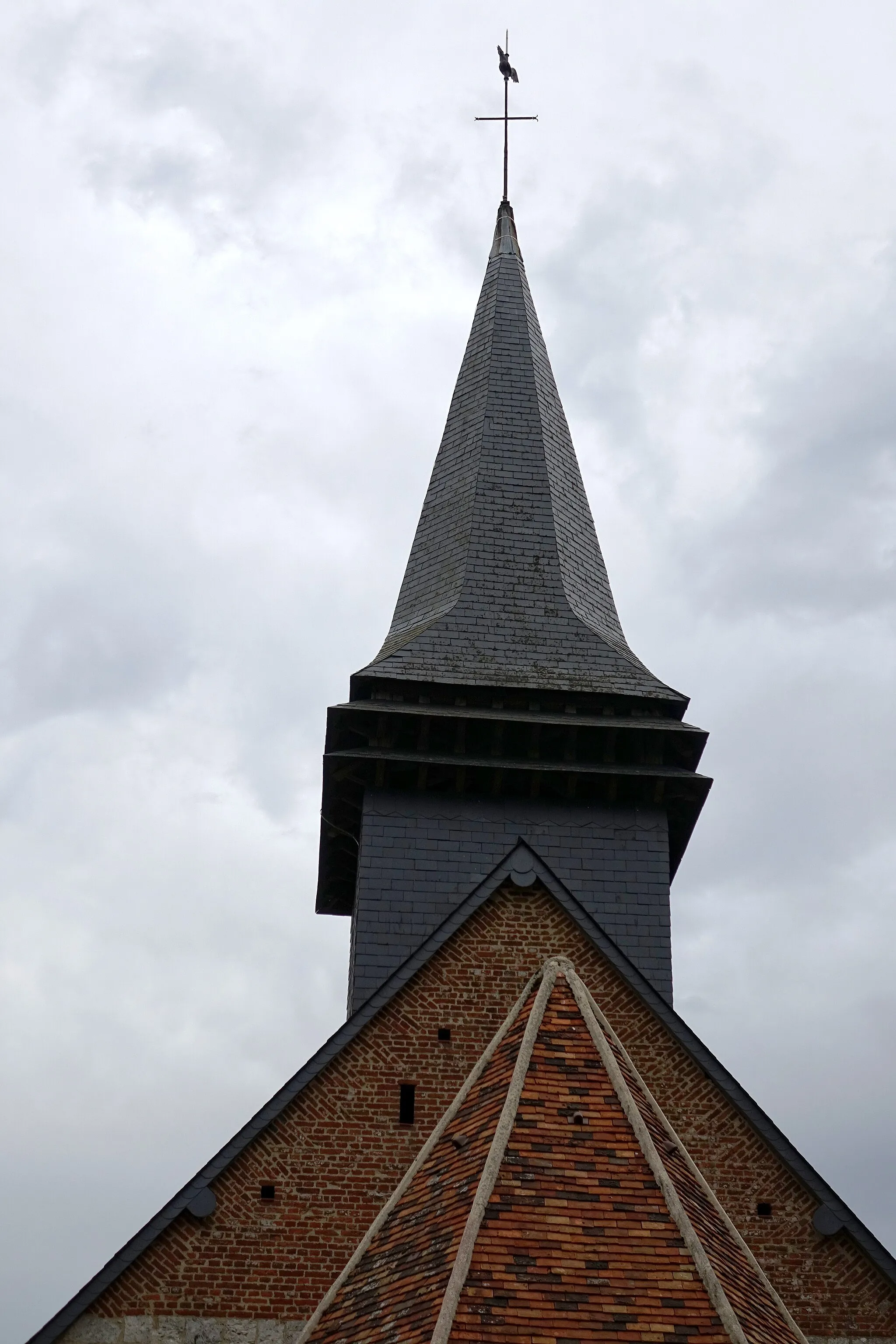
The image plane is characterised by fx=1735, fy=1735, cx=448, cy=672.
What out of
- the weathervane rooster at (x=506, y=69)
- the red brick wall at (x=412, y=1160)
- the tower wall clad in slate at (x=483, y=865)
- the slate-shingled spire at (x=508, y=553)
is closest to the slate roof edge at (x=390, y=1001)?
the red brick wall at (x=412, y=1160)

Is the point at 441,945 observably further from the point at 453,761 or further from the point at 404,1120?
the point at 453,761

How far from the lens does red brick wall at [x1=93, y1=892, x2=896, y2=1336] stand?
14.2 metres

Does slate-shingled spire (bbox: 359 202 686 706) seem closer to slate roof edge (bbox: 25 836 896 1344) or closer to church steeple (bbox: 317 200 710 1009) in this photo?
church steeple (bbox: 317 200 710 1009)

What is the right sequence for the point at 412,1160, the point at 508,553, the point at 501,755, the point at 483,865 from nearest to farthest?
1. the point at 412,1160
2. the point at 483,865
3. the point at 501,755
4. the point at 508,553

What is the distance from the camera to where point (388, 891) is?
733 inches

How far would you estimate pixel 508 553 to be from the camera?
73.3ft

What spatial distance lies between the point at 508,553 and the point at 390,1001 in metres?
7.87

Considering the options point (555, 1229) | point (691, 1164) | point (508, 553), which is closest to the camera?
point (555, 1229)

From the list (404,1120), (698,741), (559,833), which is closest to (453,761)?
(559,833)

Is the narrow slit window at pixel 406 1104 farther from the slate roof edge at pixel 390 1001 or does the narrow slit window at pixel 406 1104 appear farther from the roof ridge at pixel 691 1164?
the roof ridge at pixel 691 1164

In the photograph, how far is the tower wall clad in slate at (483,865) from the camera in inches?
726

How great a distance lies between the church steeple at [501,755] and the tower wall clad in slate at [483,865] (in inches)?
0.7

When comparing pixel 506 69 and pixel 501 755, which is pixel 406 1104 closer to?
pixel 501 755

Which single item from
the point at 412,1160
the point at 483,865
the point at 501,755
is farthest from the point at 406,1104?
the point at 501,755
